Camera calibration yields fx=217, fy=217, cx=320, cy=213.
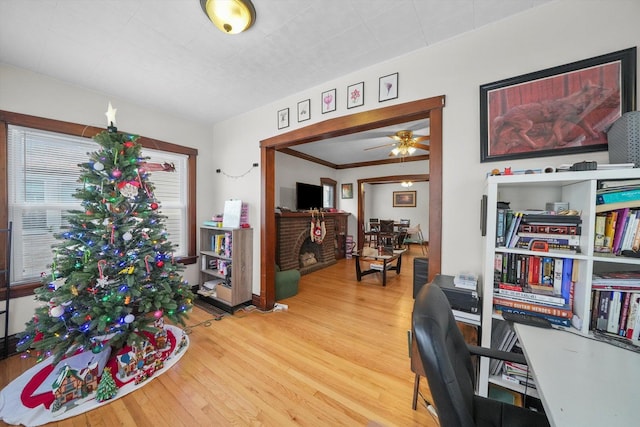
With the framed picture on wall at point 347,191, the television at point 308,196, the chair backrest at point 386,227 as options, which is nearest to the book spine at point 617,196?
the television at point 308,196

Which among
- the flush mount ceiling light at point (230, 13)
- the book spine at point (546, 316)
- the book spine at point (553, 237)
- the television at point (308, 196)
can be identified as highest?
the flush mount ceiling light at point (230, 13)

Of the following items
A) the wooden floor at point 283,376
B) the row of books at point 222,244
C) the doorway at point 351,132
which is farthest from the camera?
the row of books at point 222,244

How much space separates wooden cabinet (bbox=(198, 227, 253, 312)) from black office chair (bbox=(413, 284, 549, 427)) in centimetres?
245

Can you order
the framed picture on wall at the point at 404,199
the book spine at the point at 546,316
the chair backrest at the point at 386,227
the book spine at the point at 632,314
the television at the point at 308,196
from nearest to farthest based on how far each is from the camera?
the book spine at the point at 632,314
the book spine at the point at 546,316
the television at the point at 308,196
the chair backrest at the point at 386,227
the framed picture on wall at the point at 404,199

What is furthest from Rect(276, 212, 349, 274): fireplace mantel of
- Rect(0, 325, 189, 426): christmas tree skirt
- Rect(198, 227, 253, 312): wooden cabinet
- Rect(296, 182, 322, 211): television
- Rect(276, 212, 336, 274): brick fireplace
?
Rect(0, 325, 189, 426): christmas tree skirt

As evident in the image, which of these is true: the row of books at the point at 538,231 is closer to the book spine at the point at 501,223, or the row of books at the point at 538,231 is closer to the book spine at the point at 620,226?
the book spine at the point at 501,223

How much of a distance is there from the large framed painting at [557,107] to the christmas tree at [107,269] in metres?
2.76

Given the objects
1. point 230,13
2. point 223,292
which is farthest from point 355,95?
point 223,292

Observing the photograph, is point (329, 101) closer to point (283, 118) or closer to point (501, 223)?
point (283, 118)

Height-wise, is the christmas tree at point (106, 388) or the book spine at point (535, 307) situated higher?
the book spine at point (535, 307)

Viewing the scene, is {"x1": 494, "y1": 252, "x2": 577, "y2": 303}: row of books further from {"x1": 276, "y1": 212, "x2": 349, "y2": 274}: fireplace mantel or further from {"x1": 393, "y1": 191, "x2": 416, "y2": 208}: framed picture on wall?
{"x1": 393, "y1": 191, "x2": 416, "y2": 208}: framed picture on wall

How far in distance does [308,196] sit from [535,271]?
4026 mm

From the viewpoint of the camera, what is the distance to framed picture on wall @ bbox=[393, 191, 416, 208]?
795cm

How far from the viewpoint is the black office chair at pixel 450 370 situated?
0.63 meters
